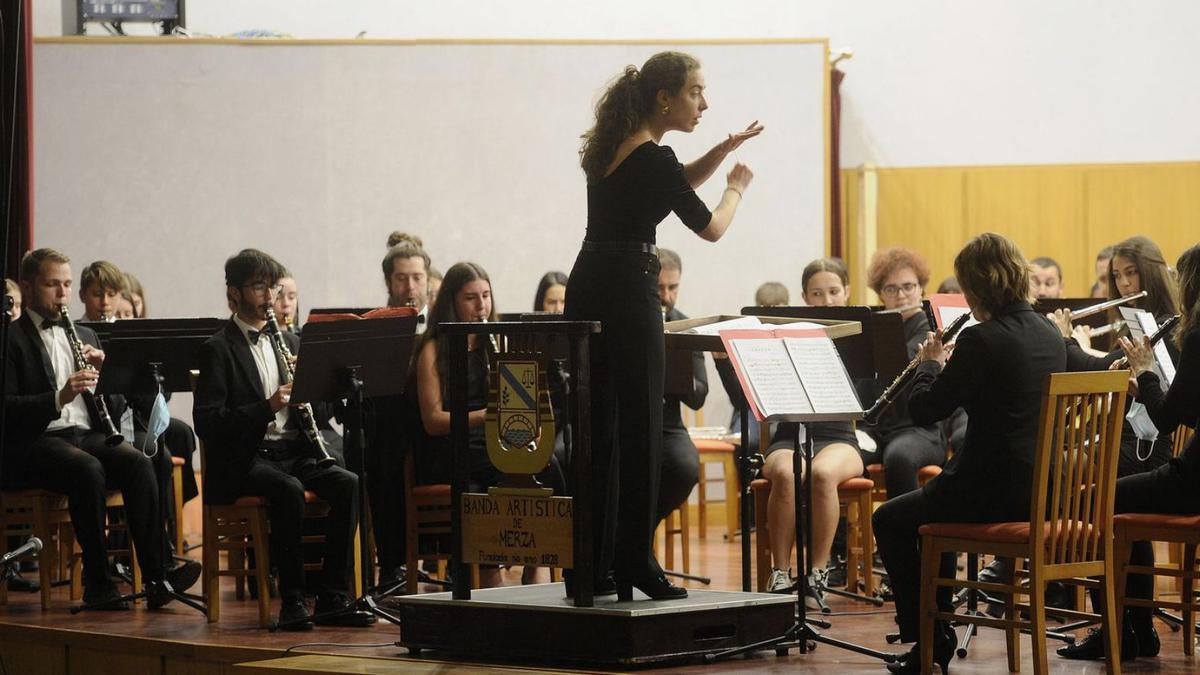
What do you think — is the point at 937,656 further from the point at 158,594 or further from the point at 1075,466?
the point at 158,594

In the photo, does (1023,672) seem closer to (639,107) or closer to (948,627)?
(948,627)

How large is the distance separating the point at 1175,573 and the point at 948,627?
697 millimetres

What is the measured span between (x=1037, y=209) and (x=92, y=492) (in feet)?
17.8

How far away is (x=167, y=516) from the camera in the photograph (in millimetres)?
A: 5570

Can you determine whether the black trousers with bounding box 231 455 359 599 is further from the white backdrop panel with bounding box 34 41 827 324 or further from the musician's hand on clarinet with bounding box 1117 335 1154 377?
the white backdrop panel with bounding box 34 41 827 324

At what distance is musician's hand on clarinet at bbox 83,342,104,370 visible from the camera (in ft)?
17.5

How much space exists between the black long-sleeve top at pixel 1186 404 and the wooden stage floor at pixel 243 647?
1.64 feet

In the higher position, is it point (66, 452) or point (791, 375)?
point (791, 375)

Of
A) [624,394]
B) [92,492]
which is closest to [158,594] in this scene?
[92,492]

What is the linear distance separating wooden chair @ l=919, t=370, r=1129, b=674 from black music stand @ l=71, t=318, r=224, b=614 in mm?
2530

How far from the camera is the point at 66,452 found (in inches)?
204

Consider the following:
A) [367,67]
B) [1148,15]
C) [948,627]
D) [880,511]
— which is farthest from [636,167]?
[1148,15]

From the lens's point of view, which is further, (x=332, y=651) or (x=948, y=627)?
(x=332, y=651)

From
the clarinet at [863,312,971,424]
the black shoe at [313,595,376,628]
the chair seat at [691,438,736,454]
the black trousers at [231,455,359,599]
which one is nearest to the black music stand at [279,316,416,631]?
the black shoe at [313,595,376,628]
